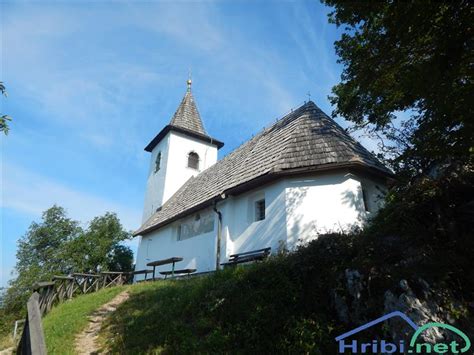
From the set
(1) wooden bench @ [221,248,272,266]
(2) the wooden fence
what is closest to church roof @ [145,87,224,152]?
(2) the wooden fence

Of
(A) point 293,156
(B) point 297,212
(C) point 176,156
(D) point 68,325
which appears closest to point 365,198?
(B) point 297,212

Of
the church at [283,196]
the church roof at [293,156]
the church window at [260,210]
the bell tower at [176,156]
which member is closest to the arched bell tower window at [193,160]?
the bell tower at [176,156]

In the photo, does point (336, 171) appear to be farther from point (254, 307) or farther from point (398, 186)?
point (254, 307)

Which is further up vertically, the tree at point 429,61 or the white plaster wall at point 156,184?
the white plaster wall at point 156,184

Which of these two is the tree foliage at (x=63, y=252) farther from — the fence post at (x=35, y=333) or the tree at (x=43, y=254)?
the fence post at (x=35, y=333)

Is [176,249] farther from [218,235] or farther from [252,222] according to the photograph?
[252,222]

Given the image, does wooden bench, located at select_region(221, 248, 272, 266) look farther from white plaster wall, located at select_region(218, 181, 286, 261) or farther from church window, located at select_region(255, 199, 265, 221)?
church window, located at select_region(255, 199, 265, 221)

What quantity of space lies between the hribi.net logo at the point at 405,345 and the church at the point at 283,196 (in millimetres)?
4731

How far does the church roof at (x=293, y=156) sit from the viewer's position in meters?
11.7

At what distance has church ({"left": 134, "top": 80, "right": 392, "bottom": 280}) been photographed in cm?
1138

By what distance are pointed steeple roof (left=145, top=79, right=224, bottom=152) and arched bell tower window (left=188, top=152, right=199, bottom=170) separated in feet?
4.61

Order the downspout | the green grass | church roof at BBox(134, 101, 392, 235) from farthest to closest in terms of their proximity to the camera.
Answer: the downspout → church roof at BBox(134, 101, 392, 235) → the green grass

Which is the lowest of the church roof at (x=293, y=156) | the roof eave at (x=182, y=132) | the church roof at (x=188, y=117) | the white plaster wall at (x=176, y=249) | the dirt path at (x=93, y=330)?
the dirt path at (x=93, y=330)

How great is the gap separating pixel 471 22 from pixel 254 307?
5.97 meters
